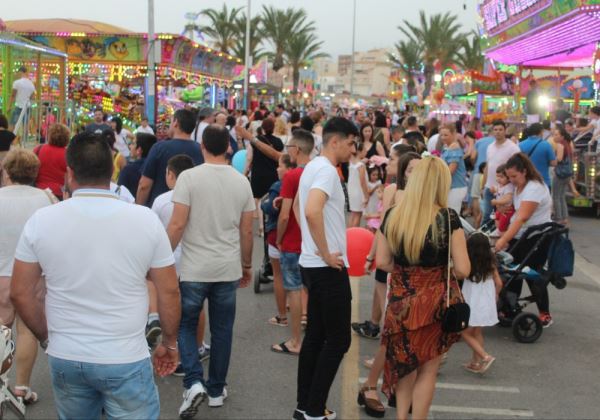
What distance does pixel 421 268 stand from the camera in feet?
13.3

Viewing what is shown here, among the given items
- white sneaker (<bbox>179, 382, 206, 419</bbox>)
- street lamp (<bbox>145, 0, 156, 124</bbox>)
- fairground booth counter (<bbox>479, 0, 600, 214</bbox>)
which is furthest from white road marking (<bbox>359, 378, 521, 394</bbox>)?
street lamp (<bbox>145, 0, 156, 124</bbox>)

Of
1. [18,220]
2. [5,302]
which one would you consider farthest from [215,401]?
[18,220]

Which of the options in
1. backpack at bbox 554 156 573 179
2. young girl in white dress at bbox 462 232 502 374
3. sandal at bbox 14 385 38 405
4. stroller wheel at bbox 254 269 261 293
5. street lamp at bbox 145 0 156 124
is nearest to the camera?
sandal at bbox 14 385 38 405

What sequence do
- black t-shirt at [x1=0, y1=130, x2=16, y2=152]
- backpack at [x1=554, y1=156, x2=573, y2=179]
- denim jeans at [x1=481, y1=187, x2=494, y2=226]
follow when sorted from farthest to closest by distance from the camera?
1. backpack at [x1=554, y1=156, x2=573, y2=179]
2. denim jeans at [x1=481, y1=187, x2=494, y2=226]
3. black t-shirt at [x1=0, y1=130, x2=16, y2=152]

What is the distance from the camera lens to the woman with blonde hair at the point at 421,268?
4.01 m

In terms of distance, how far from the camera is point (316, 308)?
15.1 ft

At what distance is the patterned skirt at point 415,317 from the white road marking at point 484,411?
87cm

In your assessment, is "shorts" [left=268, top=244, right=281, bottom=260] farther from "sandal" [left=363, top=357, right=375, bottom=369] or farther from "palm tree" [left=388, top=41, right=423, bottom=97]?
"palm tree" [left=388, top=41, right=423, bottom=97]

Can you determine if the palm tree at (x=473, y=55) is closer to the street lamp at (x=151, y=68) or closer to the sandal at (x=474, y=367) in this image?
the street lamp at (x=151, y=68)

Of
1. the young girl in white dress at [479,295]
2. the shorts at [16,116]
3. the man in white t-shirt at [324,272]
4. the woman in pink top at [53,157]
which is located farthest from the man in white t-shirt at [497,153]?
the shorts at [16,116]

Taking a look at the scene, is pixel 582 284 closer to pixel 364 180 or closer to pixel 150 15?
pixel 364 180

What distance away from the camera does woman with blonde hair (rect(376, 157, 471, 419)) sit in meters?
4.01

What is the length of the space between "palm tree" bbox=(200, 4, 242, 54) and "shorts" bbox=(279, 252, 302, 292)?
43350 millimetres

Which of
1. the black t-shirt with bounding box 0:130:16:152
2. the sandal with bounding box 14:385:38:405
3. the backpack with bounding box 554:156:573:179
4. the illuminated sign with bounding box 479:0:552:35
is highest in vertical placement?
the illuminated sign with bounding box 479:0:552:35
